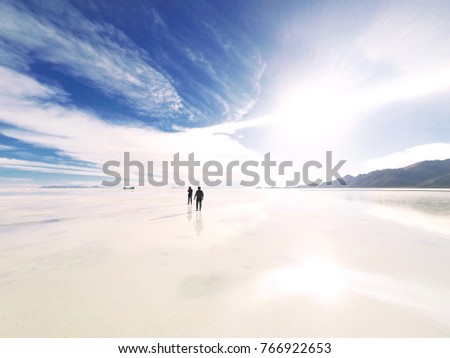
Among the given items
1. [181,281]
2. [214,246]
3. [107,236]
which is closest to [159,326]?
[181,281]

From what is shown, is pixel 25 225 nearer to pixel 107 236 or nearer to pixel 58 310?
pixel 107 236

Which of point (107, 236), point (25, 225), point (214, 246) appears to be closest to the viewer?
point (214, 246)

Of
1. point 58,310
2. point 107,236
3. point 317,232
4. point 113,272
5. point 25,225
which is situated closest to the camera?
point 58,310

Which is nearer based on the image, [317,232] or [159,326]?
[159,326]

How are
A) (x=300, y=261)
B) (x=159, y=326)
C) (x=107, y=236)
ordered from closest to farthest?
1. (x=159, y=326)
2. (x=300, y=261)
3. (x=107, y=236)

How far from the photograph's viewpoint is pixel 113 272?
18.1 ft

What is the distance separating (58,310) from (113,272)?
1681 millimetres
